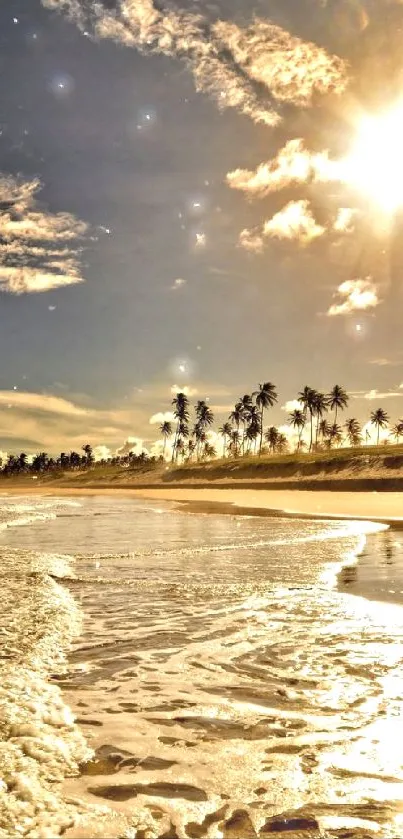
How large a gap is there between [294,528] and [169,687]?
1762 centimetres

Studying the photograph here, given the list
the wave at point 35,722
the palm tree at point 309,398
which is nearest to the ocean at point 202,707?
the wave at point 35,722

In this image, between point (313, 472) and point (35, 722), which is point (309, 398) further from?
point (35, 722)

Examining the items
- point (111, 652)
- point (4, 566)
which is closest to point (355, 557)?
point (4, 566)

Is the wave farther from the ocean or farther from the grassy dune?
the grassy dune

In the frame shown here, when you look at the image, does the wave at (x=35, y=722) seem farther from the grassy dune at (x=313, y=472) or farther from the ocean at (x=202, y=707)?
the grassy dune at (x=313, y=472)

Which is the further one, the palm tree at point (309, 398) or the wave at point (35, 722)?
the palm tree at point (309, 398)

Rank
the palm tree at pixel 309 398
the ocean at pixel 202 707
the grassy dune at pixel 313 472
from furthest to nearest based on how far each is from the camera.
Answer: the palm tree at pixel 309 398, the grassy dune at pixel 313 472, the ocean at pixel 202 707

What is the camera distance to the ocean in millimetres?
3387

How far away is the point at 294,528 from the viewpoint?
22.6 metres

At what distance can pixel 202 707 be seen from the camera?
16.4 feet

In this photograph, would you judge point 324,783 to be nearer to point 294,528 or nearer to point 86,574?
point 86,574

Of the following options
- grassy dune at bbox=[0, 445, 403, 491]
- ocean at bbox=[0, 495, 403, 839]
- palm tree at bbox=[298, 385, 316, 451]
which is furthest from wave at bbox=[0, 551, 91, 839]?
palm tree at bbox=[298, 385, 316, 451]

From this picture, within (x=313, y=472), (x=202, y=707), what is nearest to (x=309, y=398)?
(x=313, y=472)

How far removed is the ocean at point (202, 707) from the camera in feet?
11.1
